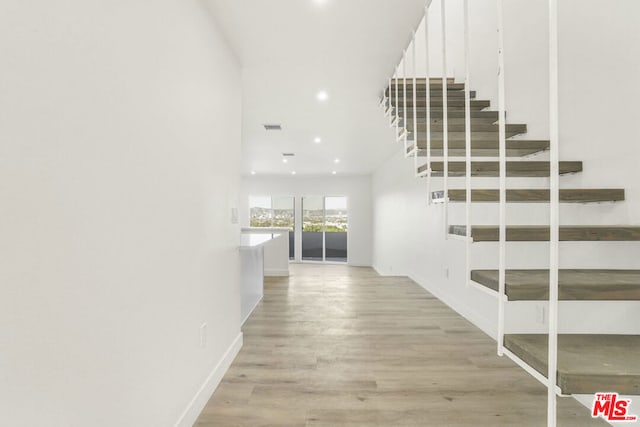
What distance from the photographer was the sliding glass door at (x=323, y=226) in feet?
36.1

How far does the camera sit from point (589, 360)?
121 cm

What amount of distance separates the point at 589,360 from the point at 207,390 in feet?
6.50

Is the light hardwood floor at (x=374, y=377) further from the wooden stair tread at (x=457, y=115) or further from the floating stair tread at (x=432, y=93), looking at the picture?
the floating stair tread at (x=432, y=93)

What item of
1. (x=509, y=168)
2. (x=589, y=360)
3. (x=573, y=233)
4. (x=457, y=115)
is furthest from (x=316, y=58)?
(x=589, y=360)

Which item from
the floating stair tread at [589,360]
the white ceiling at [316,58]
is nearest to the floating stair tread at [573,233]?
the floating stair tread at [589,360]

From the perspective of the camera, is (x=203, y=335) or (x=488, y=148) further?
(x=488, y=148)

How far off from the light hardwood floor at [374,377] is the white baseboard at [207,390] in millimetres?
45

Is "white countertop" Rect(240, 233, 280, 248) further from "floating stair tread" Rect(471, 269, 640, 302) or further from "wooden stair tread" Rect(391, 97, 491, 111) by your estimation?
"floating stair tread" Rect(471, 269, 640, 302)

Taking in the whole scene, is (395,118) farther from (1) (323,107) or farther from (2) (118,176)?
(2) (118,176)

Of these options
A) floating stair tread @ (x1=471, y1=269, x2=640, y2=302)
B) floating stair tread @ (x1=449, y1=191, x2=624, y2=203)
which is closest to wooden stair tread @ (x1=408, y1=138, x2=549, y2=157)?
floating stair tread @ (x1=449, y1=191, x2=624, y2=203)

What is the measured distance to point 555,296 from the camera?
122cm

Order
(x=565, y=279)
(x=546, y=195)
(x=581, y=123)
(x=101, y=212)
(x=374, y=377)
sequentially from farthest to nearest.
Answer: (x=374, y=377) → (x=581, y=123) → (x=546, y=195) → (x=565, y=279) → (x=101, y=212)

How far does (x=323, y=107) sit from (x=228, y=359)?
118 inches

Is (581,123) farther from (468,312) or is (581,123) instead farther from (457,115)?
(468,312)
